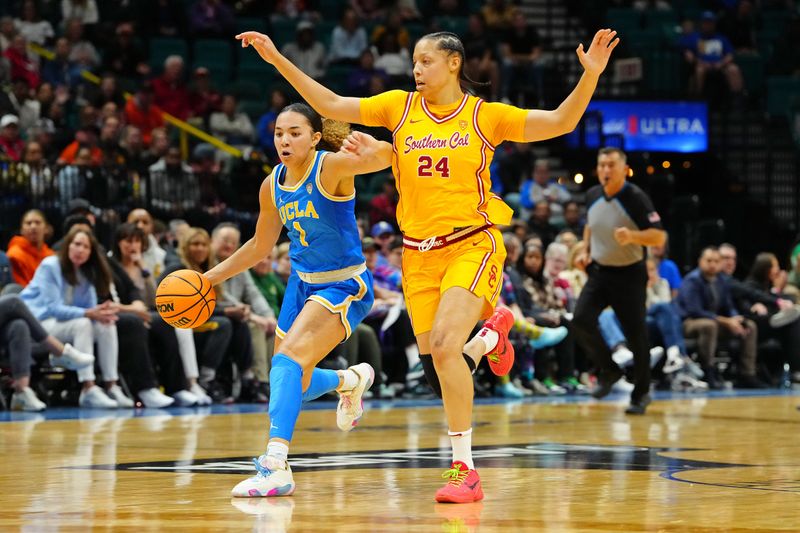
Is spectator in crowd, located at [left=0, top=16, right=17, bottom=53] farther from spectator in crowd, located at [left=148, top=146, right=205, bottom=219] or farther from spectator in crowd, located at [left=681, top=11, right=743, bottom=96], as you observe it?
spectator in crowd, located at [left=681, top=11, right=743, bottom=96]

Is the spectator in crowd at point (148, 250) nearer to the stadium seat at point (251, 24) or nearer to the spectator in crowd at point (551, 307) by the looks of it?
the spectator in crowd at point (551, 307)

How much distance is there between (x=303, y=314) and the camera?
6.15 m

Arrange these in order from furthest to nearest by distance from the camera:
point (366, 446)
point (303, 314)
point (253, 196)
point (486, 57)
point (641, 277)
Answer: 1. point (486, 57)
2. point (253, 196)
3. point (641, 277)
4. point (366, 446)
5. point (303, 314)

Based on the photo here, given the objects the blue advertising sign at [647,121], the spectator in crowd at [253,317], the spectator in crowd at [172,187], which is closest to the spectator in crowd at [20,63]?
the spectator in crowd at [172,187]

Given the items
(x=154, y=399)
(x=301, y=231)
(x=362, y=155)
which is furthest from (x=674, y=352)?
(x=362, y=155)

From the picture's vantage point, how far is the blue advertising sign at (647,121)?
18.8 metres

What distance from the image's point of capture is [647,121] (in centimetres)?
1880

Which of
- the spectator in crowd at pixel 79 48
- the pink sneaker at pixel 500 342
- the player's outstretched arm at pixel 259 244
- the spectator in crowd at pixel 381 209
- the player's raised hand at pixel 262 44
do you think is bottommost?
the pink sneaker at pixel 500 342

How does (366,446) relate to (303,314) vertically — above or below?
below

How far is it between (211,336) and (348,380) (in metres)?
5.04

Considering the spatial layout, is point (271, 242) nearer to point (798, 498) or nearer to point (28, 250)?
point (798, 498)

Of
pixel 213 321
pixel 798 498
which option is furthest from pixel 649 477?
pixel 213 321

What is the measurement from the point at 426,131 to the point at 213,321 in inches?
237

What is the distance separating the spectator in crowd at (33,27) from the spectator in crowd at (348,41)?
3.72 metres
